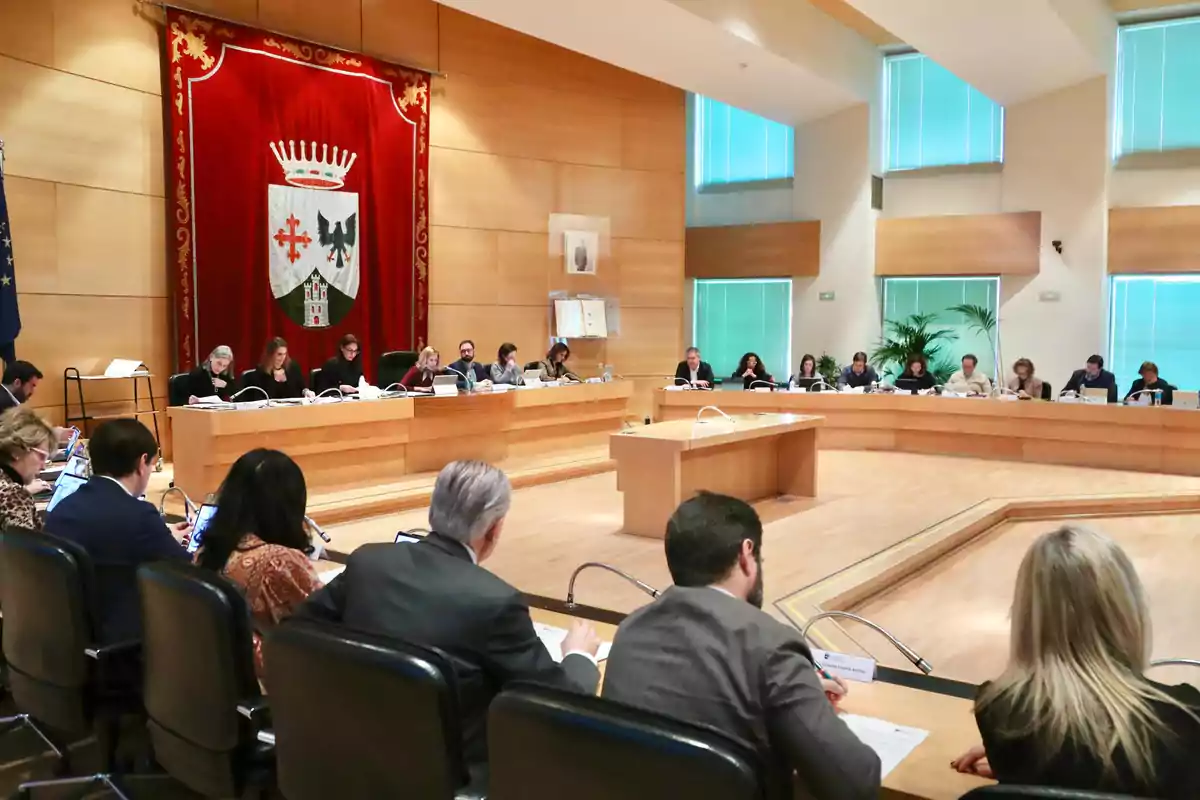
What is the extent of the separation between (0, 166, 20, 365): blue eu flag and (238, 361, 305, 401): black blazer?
4.69 feet

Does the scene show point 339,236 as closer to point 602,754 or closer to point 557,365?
point 557,365

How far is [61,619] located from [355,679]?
3.75 feet

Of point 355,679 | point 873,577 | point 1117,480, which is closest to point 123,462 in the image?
point 355,679

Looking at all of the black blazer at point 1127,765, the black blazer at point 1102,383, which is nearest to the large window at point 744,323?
the black blazer at point 1102,383

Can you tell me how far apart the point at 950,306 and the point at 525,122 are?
540 centimetres

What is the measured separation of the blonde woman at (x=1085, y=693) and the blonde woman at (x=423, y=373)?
253 inches

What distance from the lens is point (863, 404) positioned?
9141 millimetres

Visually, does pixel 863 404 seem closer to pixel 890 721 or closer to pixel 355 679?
pixel 890 721

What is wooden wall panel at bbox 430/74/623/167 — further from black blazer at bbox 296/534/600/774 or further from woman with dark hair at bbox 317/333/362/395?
black blazer at bbox 296/534/600/774

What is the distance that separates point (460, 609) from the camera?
1780 millimetres

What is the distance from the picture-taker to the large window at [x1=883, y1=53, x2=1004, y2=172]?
1145 cm

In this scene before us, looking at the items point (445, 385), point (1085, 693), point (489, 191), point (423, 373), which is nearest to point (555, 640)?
point (1085, 693)

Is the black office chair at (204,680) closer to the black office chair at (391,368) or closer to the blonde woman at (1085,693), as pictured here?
the blonde woman at (1085,693)

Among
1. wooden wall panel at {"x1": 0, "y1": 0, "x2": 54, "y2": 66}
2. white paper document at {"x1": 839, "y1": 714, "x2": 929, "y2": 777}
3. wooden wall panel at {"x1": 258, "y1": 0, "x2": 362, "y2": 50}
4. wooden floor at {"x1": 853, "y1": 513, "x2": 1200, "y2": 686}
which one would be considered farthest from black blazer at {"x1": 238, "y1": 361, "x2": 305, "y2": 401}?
white paper document at {"x1": 839, "y1": 714, "x2": 929, "y2": 777}
